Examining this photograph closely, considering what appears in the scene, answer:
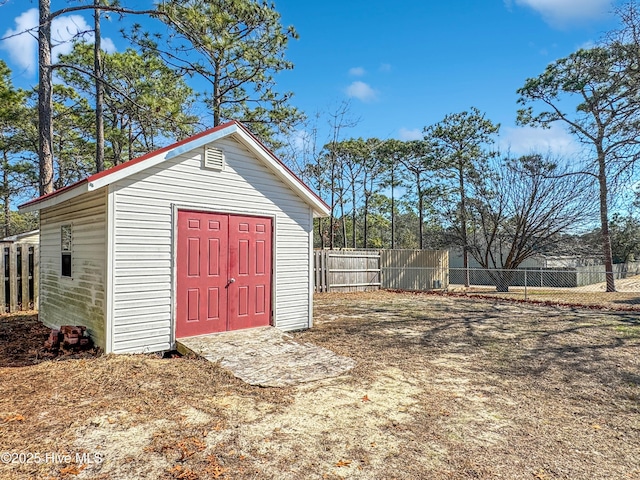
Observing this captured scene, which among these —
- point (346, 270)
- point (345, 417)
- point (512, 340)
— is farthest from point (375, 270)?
point (345, 417)

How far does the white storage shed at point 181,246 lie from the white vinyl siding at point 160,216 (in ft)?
0.05

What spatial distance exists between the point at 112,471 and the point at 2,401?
2.12m

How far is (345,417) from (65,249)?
633 cm

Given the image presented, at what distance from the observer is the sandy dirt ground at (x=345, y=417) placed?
2.84m

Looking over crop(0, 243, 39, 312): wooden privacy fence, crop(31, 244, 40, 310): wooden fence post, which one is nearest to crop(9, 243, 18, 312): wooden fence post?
crop(0, 243, 39, 312): wooden privacy fence

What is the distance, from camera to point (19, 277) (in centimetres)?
944

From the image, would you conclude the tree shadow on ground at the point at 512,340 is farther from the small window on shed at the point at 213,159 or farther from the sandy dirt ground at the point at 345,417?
the small window on shed at the point at 213,159

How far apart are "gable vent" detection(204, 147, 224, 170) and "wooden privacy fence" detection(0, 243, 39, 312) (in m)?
6.58

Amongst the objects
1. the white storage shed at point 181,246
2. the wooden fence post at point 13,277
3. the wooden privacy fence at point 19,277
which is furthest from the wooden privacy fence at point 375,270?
the wooden fence post at point 13,277

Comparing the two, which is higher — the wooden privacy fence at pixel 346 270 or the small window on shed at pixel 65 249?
the small window on shed at pixel 65 249

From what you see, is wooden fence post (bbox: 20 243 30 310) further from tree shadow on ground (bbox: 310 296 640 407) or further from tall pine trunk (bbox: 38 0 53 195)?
tree shadow on ground (bbox: 310 296 640 407)

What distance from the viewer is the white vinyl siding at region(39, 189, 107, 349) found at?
5.64 m

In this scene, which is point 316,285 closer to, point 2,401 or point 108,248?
point 108,248

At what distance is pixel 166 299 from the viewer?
5.89m
